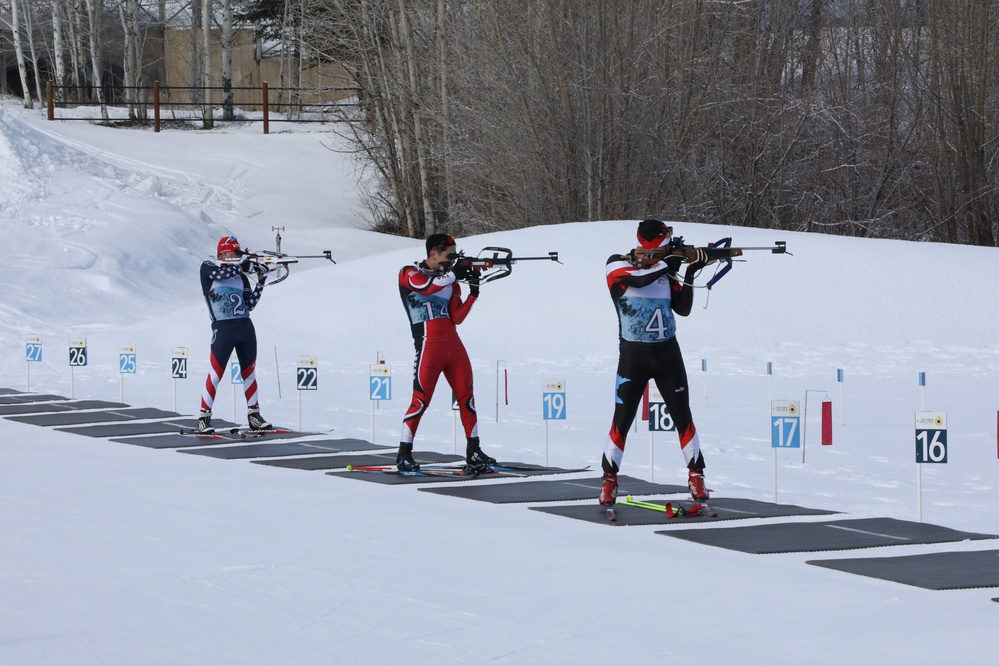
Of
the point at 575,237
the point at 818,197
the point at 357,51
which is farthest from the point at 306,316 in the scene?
the point at 357,51

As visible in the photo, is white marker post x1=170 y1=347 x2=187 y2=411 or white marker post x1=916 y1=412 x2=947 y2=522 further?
white marker post x1=170 y1=347 x2=187 y2=411

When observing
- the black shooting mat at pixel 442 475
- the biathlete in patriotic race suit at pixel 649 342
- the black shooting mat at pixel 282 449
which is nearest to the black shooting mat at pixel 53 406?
the black shooting mat at pixel 282 449

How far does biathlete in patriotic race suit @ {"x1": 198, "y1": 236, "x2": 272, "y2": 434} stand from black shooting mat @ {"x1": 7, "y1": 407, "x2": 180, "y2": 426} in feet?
6.29

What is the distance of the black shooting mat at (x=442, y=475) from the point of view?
10016 mm

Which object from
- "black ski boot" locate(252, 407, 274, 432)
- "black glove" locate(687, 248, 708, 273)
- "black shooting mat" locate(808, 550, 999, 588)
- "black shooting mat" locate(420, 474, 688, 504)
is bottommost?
"black shooting mat" locate(808, 550, 999, 588)

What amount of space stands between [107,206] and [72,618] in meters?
24.9

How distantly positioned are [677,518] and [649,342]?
1123mm

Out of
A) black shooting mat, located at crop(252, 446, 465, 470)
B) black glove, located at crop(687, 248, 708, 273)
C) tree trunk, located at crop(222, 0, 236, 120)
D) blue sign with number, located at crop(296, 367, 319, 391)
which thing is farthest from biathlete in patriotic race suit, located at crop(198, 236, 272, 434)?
tree trunk, located at crop(222, 0, 236, 120)

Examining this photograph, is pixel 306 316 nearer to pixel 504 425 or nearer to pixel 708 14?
pixel 504 425

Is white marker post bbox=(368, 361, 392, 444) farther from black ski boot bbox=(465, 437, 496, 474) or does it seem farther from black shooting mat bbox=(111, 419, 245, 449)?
black ski boot bbox=(465, 437, 496, 474)

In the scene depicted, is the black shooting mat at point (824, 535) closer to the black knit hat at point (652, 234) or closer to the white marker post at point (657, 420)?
the white marker post at point (657, 420)

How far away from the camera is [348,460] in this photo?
443 inches

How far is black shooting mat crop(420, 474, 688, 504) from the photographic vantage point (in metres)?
9.23

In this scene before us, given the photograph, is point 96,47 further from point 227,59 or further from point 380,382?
point 380,382
